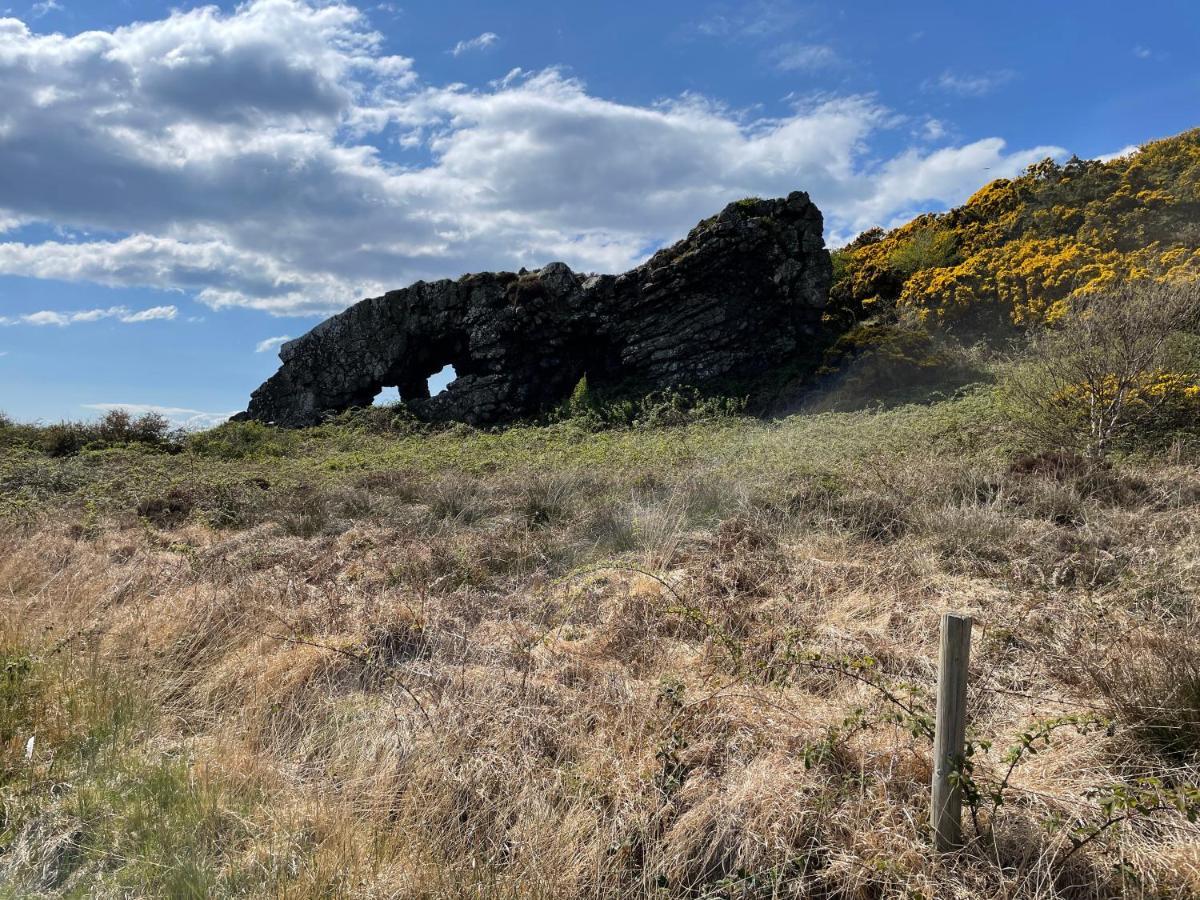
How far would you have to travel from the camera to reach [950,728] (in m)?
2.23

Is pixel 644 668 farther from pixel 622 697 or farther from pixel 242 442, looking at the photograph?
pixel 242 442

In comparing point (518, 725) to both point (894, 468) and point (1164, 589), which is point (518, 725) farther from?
point (894, 468)

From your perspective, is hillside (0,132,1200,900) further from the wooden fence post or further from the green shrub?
the green shrub

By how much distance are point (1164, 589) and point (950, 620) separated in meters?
3.39

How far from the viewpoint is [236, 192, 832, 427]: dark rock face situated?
1902 cm

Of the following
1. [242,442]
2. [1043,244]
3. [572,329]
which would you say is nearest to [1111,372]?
[1043,244]

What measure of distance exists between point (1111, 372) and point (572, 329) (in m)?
14.3

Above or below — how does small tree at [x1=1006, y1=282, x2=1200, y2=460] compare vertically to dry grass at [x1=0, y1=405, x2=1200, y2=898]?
above

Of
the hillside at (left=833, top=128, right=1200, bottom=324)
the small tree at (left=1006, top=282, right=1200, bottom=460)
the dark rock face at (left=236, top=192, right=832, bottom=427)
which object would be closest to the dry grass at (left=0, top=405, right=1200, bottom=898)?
the small tree at (left=1006, top=282, right=1200, bottom=460)

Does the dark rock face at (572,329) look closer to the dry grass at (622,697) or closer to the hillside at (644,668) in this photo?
the hillside at (644,668)

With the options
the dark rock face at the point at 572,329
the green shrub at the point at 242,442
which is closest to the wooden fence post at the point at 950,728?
the green shrub at the point at 242,442

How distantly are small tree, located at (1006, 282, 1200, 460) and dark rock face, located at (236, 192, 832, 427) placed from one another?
31.5 feet

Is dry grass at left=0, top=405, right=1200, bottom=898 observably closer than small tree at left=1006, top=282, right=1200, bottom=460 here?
Yes

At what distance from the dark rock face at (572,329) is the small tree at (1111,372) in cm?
960
